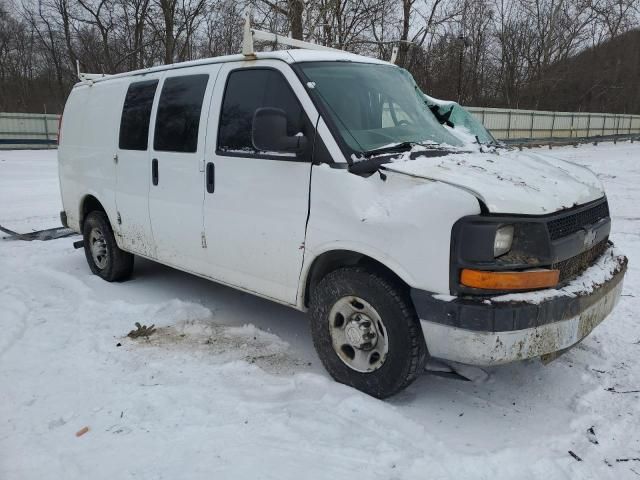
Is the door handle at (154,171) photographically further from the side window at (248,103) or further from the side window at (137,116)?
the side window at (248,103)

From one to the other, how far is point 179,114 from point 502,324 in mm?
3156

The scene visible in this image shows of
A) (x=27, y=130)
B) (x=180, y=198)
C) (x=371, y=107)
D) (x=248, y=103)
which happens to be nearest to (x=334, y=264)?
(x=371, y=107)

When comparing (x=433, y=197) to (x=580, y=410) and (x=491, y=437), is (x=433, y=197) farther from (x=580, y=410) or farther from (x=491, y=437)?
(x=580, y=410)

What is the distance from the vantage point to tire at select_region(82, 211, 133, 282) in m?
5.67

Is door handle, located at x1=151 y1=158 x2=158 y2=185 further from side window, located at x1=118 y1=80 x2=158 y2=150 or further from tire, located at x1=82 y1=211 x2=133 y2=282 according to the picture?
tire, located at x1=82 y1=211 x2=133 y2=282

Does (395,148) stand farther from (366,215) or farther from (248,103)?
(248,103)

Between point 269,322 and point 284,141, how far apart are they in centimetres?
190

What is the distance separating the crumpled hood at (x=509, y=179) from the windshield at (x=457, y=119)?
0.85m

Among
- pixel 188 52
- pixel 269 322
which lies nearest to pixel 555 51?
pixel 188 52

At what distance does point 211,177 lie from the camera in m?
4.14

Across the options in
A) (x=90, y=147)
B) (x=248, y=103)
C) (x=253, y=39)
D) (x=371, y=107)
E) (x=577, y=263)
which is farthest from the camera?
(x=90, y=147)

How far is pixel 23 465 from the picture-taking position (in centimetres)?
271

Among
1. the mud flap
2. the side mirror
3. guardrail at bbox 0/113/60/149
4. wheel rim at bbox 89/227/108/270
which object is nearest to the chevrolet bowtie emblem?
the side mirror

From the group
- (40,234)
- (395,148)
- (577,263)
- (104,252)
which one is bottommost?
(40,234)
